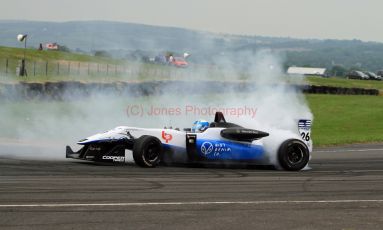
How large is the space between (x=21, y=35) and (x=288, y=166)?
443 inches

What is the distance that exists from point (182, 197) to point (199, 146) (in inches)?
197

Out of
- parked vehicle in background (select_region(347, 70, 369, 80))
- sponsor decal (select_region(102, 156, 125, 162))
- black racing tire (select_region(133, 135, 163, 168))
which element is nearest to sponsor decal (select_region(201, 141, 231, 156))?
black racing tire (select_region(133, 135, 163, 168))

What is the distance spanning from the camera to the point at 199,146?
15633mm

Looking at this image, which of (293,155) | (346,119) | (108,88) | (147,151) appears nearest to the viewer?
(147,151)

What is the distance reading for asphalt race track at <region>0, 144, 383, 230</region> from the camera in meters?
8.62

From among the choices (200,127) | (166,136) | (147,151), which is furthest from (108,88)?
(147,151)

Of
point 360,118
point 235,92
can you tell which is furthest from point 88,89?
point 360,118

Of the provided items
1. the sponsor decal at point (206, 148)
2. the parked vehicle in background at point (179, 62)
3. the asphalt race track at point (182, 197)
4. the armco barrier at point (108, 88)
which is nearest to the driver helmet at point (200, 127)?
the sponsor decal at point (206, 148)

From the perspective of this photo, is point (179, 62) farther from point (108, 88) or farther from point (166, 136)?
point (166, 136)

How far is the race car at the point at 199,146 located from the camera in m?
15.2

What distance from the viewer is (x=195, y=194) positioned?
11023mm

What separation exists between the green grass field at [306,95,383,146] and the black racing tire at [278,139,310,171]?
9141mm

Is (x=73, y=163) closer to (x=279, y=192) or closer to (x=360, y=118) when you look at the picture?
(x=279, y=192)

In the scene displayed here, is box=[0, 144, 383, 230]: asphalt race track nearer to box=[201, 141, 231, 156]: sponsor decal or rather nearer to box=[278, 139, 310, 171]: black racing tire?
box=[201, 141, 231, 156]: sponsor decal
